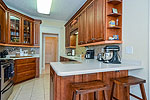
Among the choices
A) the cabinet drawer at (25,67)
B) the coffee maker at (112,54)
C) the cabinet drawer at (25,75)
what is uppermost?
the coffee maker at (112,54)

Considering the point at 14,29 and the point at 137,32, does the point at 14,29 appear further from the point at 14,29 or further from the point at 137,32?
the point at 137,32

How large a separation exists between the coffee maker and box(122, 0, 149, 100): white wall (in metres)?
0.18

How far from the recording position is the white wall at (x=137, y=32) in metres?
1.44

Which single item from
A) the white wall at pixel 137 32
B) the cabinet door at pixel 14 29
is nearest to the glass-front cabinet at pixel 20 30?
the cabinet door at pixel 14 29

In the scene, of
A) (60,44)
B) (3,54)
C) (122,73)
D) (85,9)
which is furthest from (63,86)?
(60,44)

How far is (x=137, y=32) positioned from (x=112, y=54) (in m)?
0.57

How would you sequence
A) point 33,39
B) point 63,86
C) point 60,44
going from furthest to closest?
1. point 60,44
2. point 33,39
3. point 63,86

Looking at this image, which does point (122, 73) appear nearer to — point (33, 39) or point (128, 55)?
point (128, 55)

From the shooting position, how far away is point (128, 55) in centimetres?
174

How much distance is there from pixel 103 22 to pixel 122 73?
3.41ft

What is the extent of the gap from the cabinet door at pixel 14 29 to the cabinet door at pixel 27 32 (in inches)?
8.1

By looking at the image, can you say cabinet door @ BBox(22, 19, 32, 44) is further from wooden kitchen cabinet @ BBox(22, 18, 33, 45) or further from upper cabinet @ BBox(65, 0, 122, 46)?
upper cabinet @ BBox(65, 0, 122, 46)

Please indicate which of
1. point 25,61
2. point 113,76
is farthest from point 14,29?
point 113,76

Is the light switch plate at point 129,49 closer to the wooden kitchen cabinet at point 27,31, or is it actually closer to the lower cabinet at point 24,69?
the lower cabinet at point 24,69
